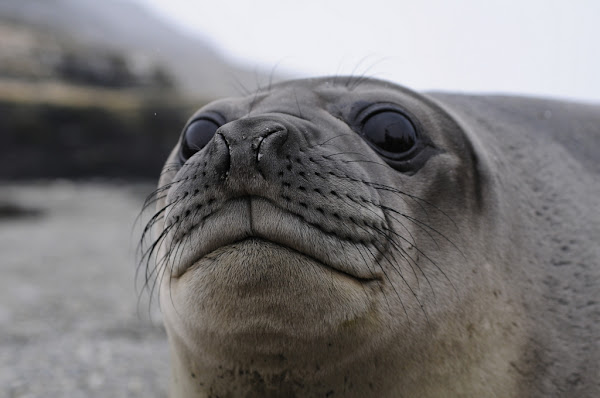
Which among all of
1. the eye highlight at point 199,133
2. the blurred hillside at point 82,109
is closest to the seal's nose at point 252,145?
the eye highlight at point 199,133

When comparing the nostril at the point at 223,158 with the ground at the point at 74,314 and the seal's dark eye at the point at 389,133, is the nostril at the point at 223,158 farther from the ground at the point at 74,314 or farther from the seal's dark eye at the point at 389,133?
the ground at the point at 74,314

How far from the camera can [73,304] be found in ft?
17.9

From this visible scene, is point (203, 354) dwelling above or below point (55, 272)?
above

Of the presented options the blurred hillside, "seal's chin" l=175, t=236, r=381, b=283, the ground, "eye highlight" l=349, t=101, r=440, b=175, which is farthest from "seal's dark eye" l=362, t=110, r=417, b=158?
the blurred hillside

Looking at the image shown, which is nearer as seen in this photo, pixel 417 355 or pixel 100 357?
pixel 417 355

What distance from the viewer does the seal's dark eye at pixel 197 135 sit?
6.89ft

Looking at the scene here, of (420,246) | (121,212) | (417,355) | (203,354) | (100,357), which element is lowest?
(121,212)

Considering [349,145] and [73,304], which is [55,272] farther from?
[349,145]

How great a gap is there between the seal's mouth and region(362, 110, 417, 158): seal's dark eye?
1.51 ft

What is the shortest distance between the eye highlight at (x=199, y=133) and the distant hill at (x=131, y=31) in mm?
26934

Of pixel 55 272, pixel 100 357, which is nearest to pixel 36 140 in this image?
pixel 55 272

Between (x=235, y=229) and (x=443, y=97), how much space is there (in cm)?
158

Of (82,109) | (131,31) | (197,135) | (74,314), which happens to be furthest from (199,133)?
(131,31)

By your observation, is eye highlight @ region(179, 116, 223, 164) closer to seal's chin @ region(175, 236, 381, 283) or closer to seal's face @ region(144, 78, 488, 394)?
seal's face @ region(144, 78, 488, 394)
